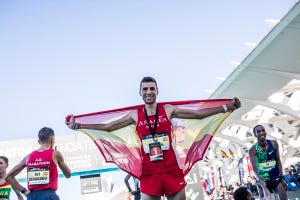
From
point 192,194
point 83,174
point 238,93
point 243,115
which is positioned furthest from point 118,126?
point 243,115

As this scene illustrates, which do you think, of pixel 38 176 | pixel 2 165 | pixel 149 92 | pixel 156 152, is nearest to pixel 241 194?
pixel 156 152

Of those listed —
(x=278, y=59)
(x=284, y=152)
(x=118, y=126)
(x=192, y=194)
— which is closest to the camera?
(x=118, y=126)

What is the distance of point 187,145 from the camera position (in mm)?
5598

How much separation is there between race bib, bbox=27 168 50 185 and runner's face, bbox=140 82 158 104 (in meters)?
1.79

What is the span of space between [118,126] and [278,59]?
13774 millimetres

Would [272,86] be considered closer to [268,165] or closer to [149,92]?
[268,165]

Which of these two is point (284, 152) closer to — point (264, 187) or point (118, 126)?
point (264, 187)

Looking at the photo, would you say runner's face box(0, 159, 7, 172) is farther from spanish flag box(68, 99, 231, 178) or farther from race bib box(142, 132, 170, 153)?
race bib box(142, 132, 170, 153)

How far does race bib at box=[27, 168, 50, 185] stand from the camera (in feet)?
17.7

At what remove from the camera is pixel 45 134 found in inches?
215

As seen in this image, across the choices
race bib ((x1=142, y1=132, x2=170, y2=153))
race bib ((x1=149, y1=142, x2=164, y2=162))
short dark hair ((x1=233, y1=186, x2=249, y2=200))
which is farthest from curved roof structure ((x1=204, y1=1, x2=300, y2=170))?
race bib ((x1=149, y1=142, x2=164, y2=162))

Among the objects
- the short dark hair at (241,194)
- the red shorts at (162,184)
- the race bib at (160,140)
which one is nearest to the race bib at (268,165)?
the short dark hair at (241,194)

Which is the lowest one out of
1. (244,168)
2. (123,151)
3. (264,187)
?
(244,168)

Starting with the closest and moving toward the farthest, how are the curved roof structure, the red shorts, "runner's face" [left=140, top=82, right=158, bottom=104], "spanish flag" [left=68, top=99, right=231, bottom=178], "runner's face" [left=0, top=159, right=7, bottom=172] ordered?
the red shorts, "runner's face" [left=140, top=82, right=158, bottom=104], "spanish flag" [left=68, top=99, right=231, bottom=178], "runner's face" [left=0, top=159, right=7, bottom=172], the curved roof structure
